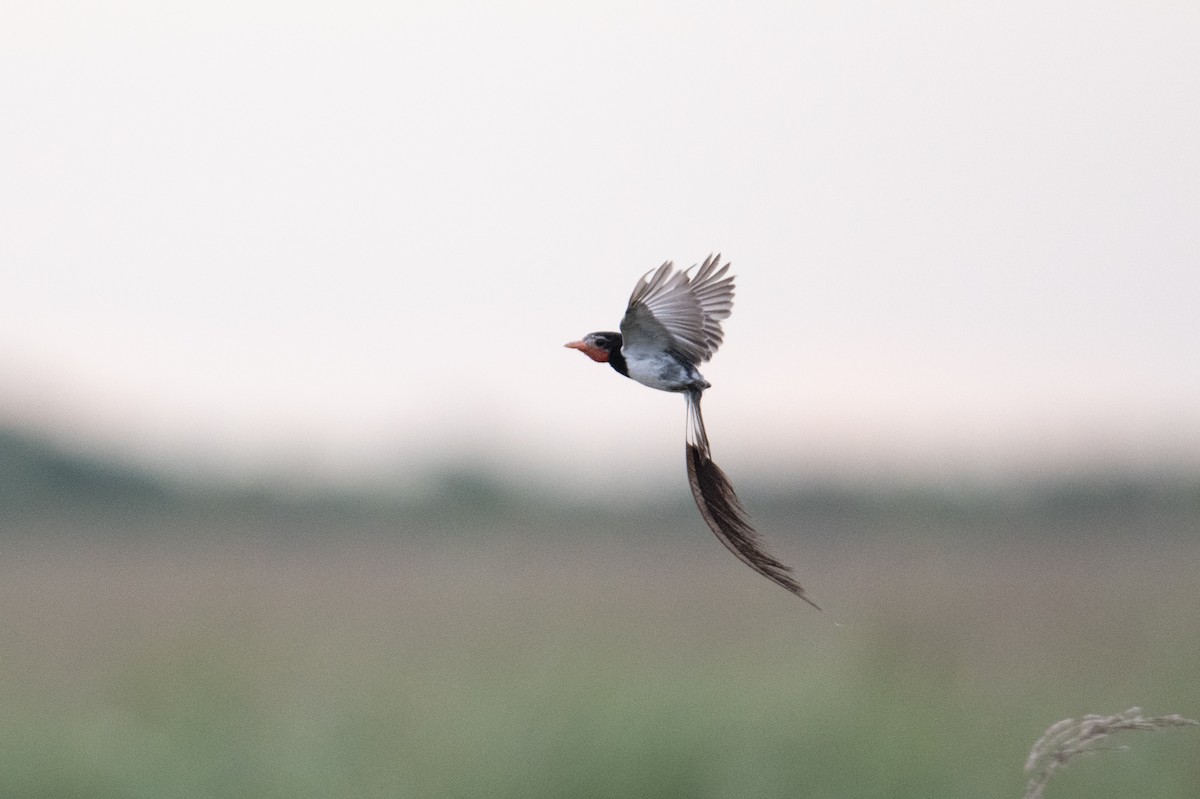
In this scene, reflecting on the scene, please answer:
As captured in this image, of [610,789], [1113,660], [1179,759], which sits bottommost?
[610,789]

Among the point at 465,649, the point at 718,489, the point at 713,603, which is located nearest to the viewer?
the point at 718,489

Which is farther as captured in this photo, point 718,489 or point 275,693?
point 275,693

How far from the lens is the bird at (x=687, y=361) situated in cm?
64

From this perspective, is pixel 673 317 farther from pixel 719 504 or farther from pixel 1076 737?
pixel 1076 737

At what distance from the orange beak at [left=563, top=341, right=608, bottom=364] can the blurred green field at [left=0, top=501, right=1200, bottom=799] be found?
3.87 meters

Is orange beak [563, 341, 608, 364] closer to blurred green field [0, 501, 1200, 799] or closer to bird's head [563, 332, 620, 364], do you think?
bird's head [563, 332, 620, 364]

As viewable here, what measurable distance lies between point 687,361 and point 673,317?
0.09ft

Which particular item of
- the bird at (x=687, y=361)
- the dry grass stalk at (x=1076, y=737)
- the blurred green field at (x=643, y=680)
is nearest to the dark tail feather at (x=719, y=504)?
the bird at (x=687, y=361)

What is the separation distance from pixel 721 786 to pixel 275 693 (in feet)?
10.0

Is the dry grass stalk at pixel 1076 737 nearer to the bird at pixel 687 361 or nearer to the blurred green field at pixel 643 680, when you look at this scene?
the bird at pixel 687 361

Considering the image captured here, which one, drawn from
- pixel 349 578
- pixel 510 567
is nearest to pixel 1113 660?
pixel 510 567

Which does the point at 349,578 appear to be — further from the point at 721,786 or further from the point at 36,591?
the point at 721,786

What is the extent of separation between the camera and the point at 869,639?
8.45 meters

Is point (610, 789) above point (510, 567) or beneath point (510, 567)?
beneath
